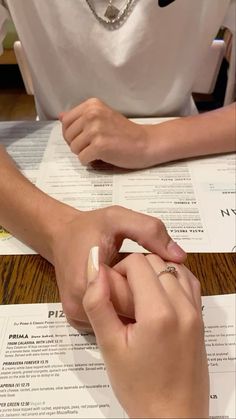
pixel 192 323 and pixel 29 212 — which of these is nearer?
pixel 192 323

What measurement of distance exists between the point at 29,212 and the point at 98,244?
148mm

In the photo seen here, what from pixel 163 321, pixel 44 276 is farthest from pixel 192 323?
pixel 44 276

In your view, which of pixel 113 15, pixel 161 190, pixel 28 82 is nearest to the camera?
pixel 161 190

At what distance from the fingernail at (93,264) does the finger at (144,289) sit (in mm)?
27

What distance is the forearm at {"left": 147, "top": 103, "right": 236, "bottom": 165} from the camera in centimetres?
76

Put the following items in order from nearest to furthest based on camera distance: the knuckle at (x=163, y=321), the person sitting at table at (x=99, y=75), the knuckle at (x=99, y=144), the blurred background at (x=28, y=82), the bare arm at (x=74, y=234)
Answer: the knuckle at (x=163, y=321) → the bare arm at (x=74, y=234) → the person sitting at table at (x=99, y=75) → the knuckle at (x=99, y=144) → the blurred background at (x=28, y=82)

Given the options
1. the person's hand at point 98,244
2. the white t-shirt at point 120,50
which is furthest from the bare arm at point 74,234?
the white t-shirt at point 120,50

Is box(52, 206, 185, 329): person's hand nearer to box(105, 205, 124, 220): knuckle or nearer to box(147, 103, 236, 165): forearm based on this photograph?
box(105, 205, 124, 220): knuckle

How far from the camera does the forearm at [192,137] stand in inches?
30.0

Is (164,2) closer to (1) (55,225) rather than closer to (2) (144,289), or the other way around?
(1) (55,225)

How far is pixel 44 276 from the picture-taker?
579 millimetres

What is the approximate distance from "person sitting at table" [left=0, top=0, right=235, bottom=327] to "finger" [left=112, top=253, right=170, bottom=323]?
0.31 ft

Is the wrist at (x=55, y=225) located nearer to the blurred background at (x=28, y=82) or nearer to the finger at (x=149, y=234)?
the finger at (x=149, y=234)

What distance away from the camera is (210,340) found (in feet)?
1.63
